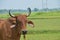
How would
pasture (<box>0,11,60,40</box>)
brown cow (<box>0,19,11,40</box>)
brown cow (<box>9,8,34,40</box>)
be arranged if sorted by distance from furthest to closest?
pasture (<box>0,11,60,40</box>), brown cow (<box>0,19,11,40</box>), brown cow (<box>9,8,34,40</box>)

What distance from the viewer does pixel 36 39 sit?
1814 cm

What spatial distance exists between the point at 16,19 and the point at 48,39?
7721 mm

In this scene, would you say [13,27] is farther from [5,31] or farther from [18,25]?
[5,31]

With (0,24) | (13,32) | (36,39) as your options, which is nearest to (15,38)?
(13,32)

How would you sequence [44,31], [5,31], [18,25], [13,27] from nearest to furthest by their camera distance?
[18,25] → [13,27] → [5,31] → [44,31]

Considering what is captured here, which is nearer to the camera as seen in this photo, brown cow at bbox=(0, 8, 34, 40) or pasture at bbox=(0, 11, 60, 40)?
brown cow at bbox=(0, 8, 34, 40)

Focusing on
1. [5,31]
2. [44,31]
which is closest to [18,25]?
[5,31]

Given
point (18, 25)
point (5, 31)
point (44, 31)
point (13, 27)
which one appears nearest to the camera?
point (18, 25)

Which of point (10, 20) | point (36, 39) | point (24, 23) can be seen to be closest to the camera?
point (24, 23)

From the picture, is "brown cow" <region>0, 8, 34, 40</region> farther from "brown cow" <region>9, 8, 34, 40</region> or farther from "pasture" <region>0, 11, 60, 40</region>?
"pasture" <region>0, 11, 60, 40</region>

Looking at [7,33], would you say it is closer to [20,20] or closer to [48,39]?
[20,20]

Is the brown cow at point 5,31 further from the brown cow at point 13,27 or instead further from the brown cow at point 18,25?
the brown cow at point 18,25

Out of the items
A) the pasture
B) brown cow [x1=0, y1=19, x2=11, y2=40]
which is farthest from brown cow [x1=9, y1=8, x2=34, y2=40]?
the pasture

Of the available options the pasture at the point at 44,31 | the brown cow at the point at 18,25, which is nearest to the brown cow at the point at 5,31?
the brown cow at the point at 18,25
